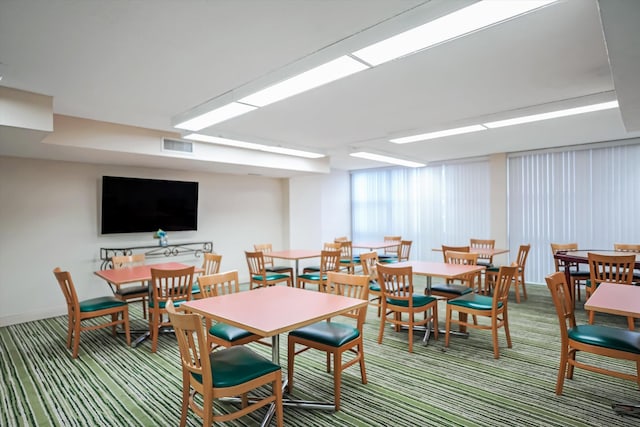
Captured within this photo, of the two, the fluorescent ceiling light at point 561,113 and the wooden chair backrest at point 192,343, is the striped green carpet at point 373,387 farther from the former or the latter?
the fluorescent ceiling light at point 561,113

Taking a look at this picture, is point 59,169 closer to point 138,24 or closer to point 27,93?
point 27,93

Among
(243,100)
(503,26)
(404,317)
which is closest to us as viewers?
(503,26)

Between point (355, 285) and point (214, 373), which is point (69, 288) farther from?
point (355, 285)

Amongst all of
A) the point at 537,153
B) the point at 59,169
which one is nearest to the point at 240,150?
the point at 59,169

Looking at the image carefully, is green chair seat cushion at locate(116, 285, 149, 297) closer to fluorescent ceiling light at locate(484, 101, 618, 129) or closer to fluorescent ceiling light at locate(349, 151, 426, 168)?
fluorescent ceiling light at locate(349, 151, 426, 168)

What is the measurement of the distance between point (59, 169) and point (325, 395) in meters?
5.28

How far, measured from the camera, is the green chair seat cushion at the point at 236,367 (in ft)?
6.86

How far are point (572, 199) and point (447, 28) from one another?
6216 millimetres

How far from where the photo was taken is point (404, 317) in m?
5.09

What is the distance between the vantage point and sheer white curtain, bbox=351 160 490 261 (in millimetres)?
8039

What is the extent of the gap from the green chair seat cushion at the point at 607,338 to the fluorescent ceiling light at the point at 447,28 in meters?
2.38

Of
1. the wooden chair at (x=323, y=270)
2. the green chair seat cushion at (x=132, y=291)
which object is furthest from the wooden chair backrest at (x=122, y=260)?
the wooden chair at (x=323, y=270)

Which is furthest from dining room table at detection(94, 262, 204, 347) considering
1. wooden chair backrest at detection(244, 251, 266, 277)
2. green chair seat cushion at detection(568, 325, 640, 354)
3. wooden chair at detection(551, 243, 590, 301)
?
wooden chair at detection(551, 243, 590, 301)

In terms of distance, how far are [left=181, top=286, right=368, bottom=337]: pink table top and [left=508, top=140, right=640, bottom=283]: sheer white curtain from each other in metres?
5.99
